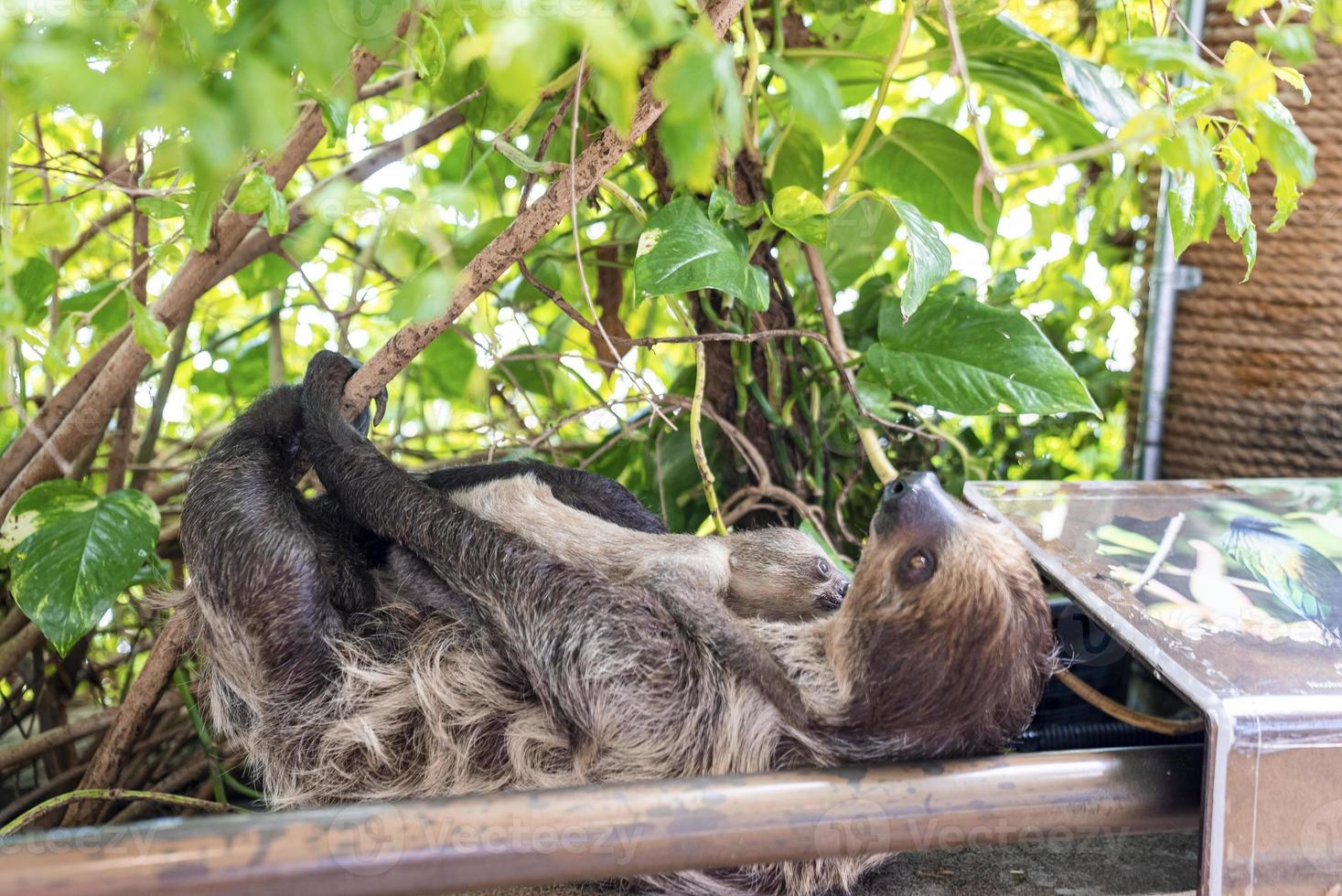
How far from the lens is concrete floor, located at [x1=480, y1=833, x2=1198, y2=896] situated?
4.32 ft

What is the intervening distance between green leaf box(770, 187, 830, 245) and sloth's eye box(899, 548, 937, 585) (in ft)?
1.58

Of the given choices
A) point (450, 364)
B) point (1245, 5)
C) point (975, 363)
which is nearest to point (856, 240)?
point (975, 363)

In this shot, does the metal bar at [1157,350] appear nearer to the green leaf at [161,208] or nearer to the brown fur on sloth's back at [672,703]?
the brown fur on sloth's back at [672,703]

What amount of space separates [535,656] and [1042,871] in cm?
72

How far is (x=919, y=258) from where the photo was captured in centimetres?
132

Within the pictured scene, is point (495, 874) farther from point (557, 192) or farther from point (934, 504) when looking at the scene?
point (557, 192)

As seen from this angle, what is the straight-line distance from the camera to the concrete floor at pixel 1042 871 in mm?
1315

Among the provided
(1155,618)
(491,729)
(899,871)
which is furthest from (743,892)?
(1155,618)

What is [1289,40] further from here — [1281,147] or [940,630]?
[940,630]

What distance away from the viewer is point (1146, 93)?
2090mm

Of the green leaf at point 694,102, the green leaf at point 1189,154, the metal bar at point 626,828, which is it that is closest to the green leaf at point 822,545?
the metal bar at point 626,828

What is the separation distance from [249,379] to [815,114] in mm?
1691

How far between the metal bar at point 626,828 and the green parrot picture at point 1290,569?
0.32 m

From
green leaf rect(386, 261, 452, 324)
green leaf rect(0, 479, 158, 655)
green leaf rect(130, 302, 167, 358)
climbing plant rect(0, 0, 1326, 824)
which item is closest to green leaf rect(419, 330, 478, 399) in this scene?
climbing plant rect(0, 0, 1326, 824)
